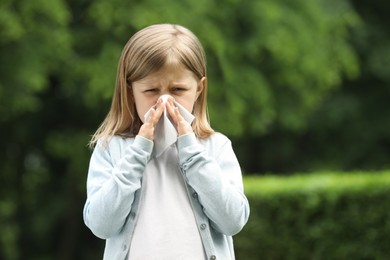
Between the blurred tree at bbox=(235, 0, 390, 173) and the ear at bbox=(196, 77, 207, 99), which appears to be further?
the blurred tree at bbox=(235, 0, 390, 173)

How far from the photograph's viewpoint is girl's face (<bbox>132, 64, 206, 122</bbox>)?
3.23 meters

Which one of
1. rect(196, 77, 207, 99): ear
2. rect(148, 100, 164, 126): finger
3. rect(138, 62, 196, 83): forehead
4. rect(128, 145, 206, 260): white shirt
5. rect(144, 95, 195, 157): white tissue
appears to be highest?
rect(138, 62, 196, 83): forehead

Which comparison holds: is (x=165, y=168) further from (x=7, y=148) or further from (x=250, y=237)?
(x=7, y=148)

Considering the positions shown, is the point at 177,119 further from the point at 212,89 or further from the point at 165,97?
the point at 212,89

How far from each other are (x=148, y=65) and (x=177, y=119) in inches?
8.2

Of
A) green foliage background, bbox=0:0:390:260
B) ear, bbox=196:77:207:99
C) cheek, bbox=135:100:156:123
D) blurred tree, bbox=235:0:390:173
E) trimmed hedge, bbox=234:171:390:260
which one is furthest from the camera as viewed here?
blurred tree, bbox=235:0:390:173

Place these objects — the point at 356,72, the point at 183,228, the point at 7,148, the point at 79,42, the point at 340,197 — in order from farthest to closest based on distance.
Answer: the point at 7,148 < the point at 356,72 < the point at 79,42 < the point at 340,197 < the point at 183,228

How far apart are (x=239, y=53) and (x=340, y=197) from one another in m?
7.29

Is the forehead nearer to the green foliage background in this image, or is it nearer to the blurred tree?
the green foliage background

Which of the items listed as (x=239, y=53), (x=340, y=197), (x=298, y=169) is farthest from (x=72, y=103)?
(x=340, y=197)

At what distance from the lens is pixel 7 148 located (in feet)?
56.5

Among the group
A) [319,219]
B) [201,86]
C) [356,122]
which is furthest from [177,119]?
[356,122]

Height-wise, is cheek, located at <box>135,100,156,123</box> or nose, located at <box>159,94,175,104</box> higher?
nose, located at <box>159,94,175,104</box>

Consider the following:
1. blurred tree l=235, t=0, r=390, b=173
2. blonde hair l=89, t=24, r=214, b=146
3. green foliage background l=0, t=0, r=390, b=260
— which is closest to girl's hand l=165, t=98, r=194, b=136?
blonde hair l=89, t=24, r=214, b=146
